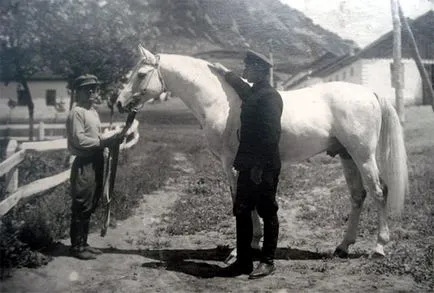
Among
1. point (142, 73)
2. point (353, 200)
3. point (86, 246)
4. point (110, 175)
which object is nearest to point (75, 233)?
point (86, 246)

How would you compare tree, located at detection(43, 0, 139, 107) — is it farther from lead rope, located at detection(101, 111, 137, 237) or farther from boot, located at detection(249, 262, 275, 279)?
boot, located at detection(249, 262, 275, 279)

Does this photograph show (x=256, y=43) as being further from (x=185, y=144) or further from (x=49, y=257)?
(x=185, y=144)

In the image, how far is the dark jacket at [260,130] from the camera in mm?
4109

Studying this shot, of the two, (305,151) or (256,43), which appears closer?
(305,151)

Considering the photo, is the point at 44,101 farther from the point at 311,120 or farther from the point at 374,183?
the point at 374,183

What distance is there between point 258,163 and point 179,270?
55.5 inches

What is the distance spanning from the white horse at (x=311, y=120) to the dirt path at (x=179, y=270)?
55cm

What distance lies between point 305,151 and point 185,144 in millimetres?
8580

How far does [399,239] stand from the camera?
5.20 meters

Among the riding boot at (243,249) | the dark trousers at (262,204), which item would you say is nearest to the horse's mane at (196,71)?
the dark trousers at (262,204)

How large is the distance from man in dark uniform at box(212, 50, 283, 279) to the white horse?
1.83ft

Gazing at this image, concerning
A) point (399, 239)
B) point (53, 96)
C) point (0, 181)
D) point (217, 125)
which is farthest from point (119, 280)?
point (53, 96)

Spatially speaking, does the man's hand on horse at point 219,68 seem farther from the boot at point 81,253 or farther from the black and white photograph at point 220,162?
the boot at point 81,253

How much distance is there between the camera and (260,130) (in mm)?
4125
